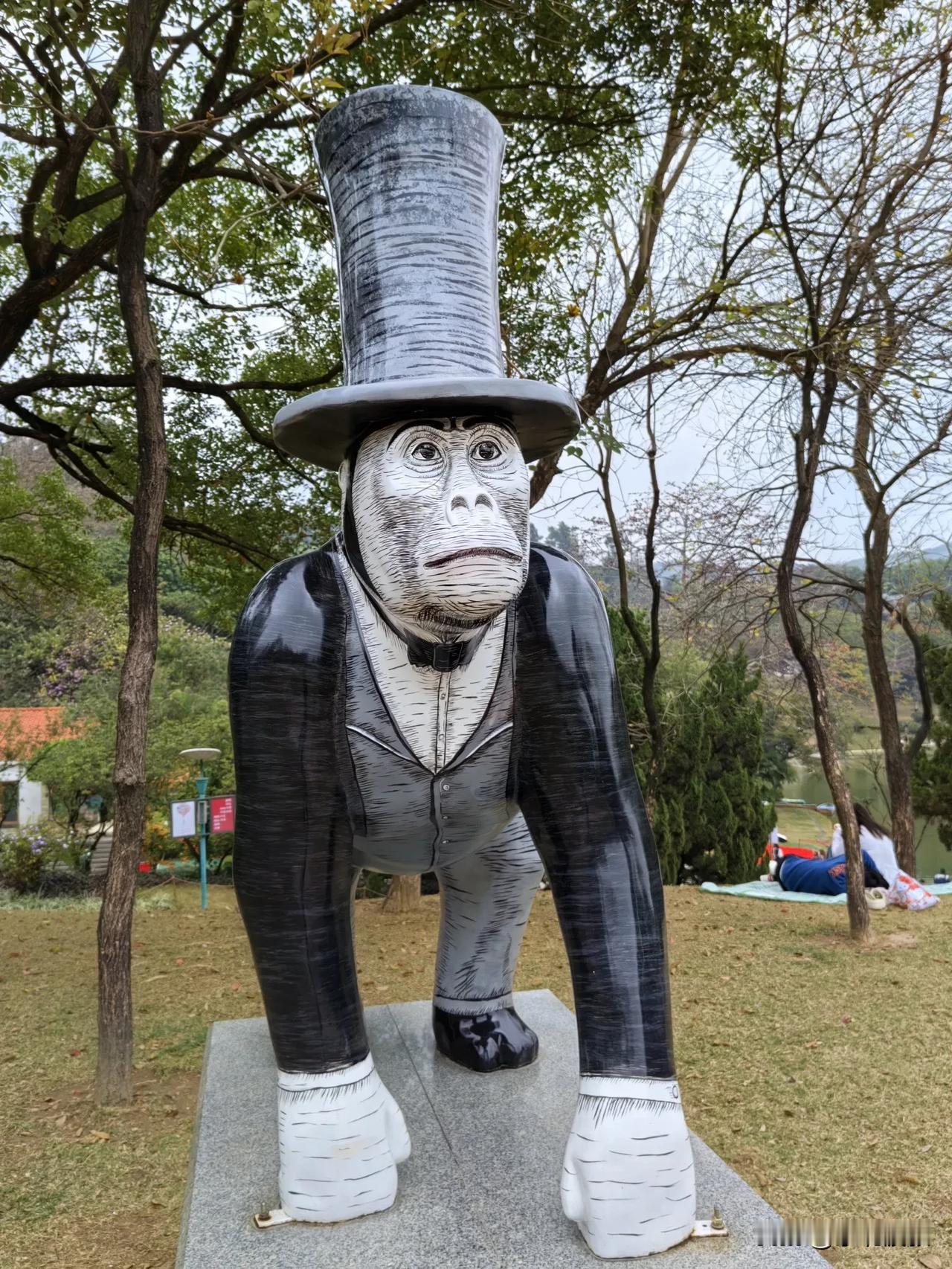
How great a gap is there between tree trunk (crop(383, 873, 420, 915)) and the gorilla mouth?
6.65 metres

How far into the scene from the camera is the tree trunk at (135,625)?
4.20 metres

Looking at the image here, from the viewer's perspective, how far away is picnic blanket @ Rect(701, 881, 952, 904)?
8.38 m

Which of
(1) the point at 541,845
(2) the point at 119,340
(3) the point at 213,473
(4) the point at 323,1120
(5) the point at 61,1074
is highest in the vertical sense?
(2) the point at 119,340

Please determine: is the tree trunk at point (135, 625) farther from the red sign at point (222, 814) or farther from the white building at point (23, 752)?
the white building at point (23, 752)

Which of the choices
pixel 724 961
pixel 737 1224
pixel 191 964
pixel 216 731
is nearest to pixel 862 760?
pixel 216 731

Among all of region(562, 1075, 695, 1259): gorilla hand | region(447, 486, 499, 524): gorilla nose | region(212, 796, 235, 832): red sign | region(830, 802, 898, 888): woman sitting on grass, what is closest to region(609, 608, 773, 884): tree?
region(830, 802, 898, 888): woman sitting on grass

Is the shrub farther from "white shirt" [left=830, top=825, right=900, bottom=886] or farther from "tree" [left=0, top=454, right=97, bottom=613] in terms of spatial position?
"white shirt" [left=830, top=825, right=900, bottom=886]

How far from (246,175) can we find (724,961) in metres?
5.59

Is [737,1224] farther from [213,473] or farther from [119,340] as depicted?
[119,340]

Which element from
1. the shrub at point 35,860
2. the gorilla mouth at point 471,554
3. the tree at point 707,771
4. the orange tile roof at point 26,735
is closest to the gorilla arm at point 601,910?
the gorilla mouth at point 471,554

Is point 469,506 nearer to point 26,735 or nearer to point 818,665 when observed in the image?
point 818,665

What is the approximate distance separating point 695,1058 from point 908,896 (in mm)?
4214

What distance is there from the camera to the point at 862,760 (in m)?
21.8

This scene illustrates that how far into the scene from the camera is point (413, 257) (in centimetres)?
205
